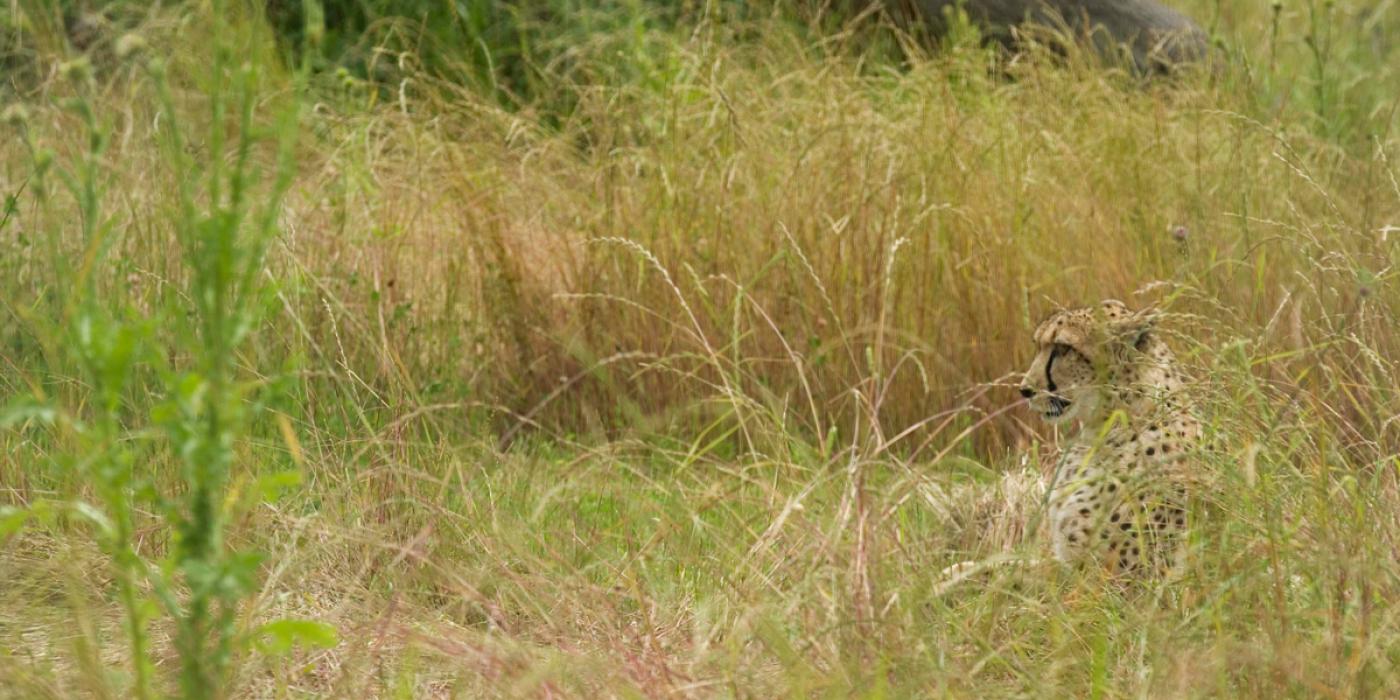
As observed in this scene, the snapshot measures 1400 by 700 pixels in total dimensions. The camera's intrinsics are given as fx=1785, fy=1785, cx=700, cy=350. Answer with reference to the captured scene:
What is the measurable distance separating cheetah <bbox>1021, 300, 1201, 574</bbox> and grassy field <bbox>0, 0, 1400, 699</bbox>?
0.29 feet

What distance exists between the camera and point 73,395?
3836 mm

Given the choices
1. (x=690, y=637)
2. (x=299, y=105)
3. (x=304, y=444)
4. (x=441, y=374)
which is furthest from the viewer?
(x=441, y=374)

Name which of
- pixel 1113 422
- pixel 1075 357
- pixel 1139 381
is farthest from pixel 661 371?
pixel 1113 422

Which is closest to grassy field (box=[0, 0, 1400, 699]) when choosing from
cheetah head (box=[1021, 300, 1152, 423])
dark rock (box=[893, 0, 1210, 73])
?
cheetah head (box=[1021, 300, 1152, 423])

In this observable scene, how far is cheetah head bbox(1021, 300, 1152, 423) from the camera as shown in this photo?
3.50 m

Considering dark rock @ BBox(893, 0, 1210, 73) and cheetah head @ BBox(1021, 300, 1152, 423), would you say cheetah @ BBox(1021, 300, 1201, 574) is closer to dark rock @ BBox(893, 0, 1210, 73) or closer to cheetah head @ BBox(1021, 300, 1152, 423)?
cheetah head @ BBox(1021, 300, 1152, 423)

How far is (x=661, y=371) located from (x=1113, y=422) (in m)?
1.94

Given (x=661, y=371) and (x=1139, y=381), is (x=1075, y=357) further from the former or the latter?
(x=661, y=371)

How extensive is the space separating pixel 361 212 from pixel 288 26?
332cm

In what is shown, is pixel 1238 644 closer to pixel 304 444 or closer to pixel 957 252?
pixel 304 444

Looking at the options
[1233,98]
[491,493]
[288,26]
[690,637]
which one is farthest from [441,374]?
[288,26]

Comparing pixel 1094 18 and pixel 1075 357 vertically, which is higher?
pixel 1075 357

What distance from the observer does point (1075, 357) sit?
3.64m

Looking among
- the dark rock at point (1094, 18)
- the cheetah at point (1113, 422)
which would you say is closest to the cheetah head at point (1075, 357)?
the cheetah at point (1113, 422)
